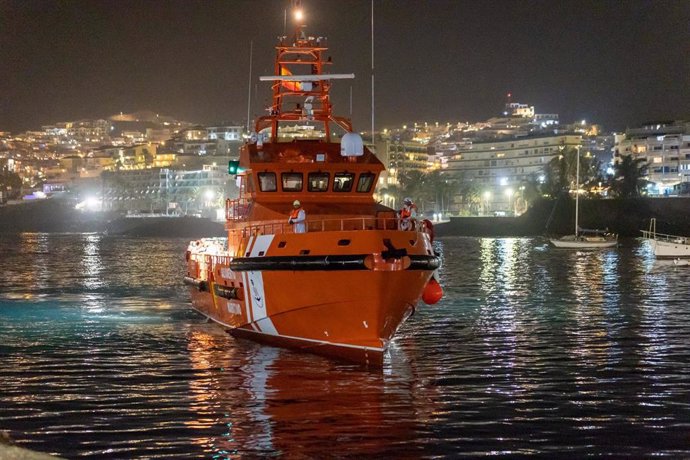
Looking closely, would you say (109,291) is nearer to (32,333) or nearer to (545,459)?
(32,333)

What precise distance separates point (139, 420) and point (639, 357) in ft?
44.2

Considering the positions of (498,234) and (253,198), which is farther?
(498,234)

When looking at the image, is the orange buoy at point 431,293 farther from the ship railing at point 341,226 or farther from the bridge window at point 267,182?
the bridge window at point 267,182

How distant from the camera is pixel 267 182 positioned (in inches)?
939

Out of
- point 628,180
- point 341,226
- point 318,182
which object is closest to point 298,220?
point 341,226

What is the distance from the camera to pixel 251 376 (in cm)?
1930

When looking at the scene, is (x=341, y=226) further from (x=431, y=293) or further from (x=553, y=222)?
(x=553, y=222)

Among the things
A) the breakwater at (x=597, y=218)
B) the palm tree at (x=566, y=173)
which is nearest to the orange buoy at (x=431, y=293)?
the breakwater at (x=597, y=218)

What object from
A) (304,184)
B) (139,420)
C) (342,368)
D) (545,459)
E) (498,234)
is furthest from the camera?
(498,234)

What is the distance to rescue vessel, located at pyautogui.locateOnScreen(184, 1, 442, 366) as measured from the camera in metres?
19.3

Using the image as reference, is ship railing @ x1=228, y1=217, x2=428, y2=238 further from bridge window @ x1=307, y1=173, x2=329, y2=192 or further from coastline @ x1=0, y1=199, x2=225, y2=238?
coastline @ x1=0, y1=199, x2=225, y2=238

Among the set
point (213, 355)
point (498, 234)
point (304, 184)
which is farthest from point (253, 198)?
point (498, 234)

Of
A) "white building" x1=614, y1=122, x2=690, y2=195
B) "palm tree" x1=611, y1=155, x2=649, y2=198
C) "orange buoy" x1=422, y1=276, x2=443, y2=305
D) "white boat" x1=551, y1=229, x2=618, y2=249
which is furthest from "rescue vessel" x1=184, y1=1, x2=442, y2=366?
"white building" x1=614, y1=122, x2=690, y2=195

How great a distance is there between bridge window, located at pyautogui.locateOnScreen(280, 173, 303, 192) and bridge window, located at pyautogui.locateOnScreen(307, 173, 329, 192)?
0.28 meters
